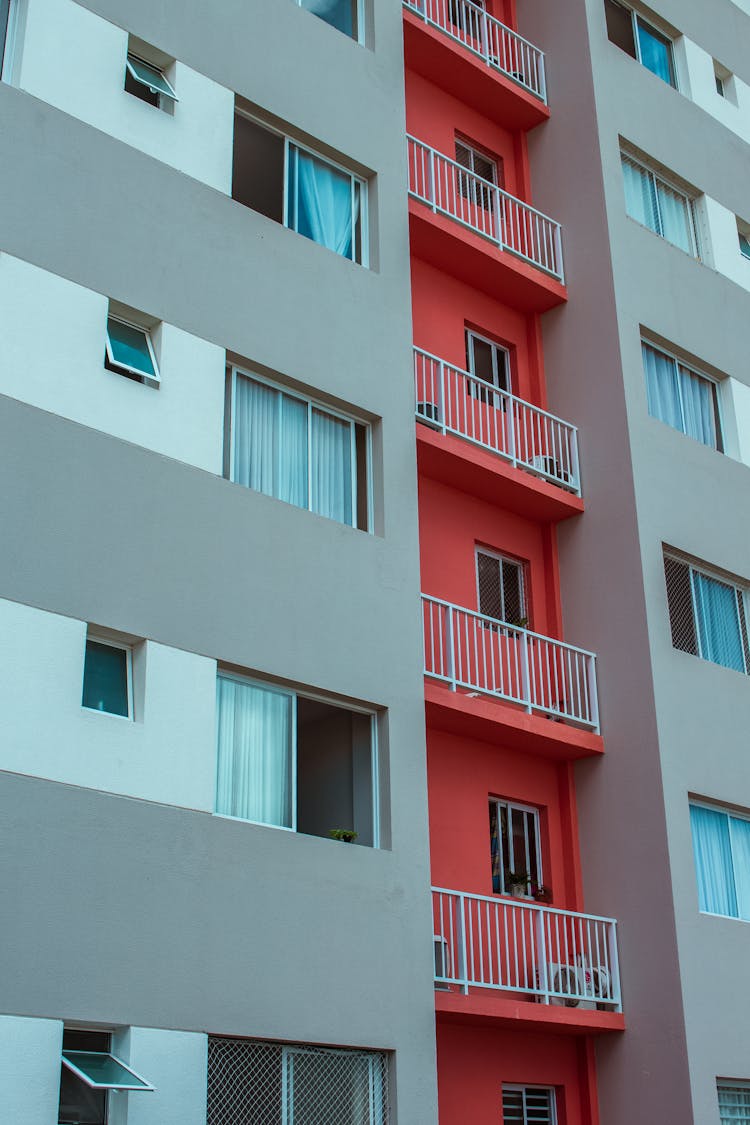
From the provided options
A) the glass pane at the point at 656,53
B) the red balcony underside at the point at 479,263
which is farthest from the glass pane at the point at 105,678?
the glass pane at the point at 656,53

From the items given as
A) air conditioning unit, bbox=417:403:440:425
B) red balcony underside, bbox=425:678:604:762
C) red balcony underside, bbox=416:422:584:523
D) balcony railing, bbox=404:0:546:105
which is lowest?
red balcony underside, bbox=425:678:604:762

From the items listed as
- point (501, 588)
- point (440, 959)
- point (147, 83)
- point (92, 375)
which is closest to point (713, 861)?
point (501, 588)

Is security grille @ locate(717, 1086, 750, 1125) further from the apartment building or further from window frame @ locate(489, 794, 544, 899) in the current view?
window frame @ locate(489, 794, 544, 899)

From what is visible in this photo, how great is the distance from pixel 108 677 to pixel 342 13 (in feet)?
35.1

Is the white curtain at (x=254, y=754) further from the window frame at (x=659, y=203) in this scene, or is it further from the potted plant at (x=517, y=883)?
the window frame at (x=659, y=203)

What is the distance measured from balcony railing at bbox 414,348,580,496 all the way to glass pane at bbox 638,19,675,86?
25.4ft

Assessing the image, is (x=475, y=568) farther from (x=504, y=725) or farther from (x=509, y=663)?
(x=504, y=725)

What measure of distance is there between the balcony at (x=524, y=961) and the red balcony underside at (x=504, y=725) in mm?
2115

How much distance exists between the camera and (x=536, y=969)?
623 inches

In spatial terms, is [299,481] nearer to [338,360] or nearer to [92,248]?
[338,360]

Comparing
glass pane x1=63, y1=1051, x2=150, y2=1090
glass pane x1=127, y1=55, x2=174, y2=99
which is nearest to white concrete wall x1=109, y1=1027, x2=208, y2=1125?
glass pane x1=63, y1=1051, x2=150, y2=1090

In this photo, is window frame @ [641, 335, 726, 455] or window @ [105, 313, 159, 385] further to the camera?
window frame @ [641, 335, 726, 455]

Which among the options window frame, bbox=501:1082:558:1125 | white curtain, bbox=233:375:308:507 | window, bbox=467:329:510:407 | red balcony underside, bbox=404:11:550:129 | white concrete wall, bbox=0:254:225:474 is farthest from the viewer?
red balcony underside, bbox=404:11:550:129

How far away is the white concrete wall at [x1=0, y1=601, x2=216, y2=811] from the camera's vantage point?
11.3 m
